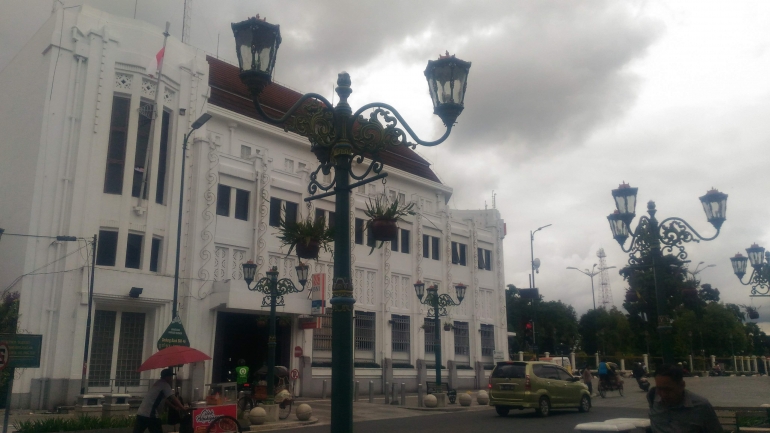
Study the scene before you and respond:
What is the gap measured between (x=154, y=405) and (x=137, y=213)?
54.0 feet

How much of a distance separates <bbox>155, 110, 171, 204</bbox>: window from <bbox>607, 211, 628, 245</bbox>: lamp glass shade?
1896 centimetres

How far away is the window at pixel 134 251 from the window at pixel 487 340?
23.8m

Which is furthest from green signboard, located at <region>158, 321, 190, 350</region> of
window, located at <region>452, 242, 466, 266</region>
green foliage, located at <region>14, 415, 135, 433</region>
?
window, located at <region>452, 242, 466, 266</region>

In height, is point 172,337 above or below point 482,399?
above

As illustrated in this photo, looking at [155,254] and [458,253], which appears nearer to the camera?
[155,254]

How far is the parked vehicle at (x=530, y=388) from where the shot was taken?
61.1ft

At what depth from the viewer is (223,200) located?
28297mm

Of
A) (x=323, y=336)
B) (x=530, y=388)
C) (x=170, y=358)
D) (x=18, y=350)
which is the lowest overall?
(x=530, y=388)

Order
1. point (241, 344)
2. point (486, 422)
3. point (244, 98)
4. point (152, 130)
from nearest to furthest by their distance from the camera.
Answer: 1. point (486, 422)
2. point (152, 130)
3. point (241, 344)
4. point (244, 98)

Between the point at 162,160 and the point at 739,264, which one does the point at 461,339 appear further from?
the point at 162,160

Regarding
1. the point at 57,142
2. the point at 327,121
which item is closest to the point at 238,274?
the point at 57,142

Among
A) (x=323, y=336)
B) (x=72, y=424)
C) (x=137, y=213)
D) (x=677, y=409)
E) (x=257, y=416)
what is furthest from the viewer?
(x=323, y=336)

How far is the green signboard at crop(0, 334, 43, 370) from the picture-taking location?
1147 centimetres

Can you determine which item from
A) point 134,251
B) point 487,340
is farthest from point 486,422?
point 487,340
